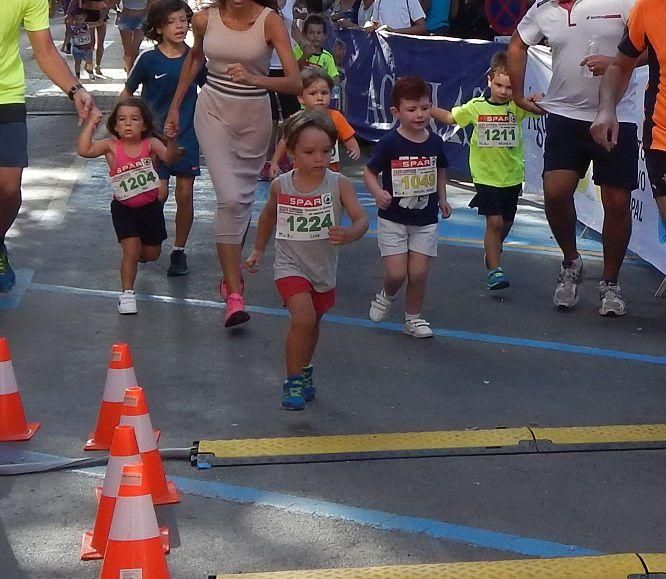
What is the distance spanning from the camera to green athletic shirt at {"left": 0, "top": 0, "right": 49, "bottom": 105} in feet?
23.2

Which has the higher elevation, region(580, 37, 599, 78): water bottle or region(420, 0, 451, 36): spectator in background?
region(580, 37, 599, 78): water bottle

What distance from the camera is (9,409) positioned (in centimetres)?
550

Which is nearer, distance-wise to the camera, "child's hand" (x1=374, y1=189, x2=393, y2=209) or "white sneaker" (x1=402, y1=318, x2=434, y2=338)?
"child's hand" (x1=374, y1=189, x2=393, y2=209)

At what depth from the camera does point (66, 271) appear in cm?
860

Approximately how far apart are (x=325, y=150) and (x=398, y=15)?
30.0ft

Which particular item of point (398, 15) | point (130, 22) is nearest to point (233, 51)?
point (398, 15)

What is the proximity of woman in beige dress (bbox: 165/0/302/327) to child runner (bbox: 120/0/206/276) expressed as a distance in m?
1.17

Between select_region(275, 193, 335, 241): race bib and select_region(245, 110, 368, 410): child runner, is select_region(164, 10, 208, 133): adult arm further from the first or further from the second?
select_region(275, 193, 335, 241): race bib

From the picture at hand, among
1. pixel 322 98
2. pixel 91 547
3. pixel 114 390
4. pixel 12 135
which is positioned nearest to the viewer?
pixel 91 547

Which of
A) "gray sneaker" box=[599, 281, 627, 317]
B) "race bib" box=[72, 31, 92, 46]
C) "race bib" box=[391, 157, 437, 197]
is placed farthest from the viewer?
"race bib" box=[72, 31, 92, 46]

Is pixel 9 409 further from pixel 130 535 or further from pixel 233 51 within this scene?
pixel 233 51

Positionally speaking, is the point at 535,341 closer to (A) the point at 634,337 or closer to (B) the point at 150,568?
(A) the point at 634,337

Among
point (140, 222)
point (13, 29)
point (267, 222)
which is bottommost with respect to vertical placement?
point (140, 222)

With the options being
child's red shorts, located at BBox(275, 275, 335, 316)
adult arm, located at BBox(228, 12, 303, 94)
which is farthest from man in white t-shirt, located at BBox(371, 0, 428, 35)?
child's red shorts, located at BBox(275, 275, 335, 316)
